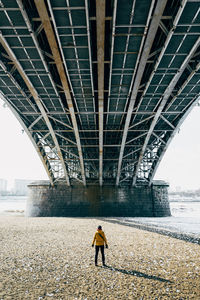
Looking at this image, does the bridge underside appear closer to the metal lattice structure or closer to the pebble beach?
the metal lattice structure

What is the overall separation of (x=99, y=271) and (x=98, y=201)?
63.0 ft

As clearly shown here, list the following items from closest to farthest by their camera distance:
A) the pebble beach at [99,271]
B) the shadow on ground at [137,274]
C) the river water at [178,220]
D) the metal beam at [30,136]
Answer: the pebble beach at [99,271], the shadow on ground at [137,274], the river water at [178,220], the metal beam at [30,136]

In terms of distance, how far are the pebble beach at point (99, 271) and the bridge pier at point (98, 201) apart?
598 inches

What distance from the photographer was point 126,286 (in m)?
5.16

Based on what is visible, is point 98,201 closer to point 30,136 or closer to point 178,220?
point 178,220

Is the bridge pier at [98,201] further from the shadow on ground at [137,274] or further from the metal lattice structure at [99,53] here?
the shadow on ground at [137,274]

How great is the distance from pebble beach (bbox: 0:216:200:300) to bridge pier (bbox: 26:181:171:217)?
598 inches

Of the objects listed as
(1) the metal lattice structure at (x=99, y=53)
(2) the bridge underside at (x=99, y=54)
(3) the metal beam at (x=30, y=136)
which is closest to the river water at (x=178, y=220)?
(2) the bridge underside at (x=99, y=54)

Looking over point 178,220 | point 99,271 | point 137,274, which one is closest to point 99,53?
point 99,271

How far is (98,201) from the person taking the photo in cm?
2522

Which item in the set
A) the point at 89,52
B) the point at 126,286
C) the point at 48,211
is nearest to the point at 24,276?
the point at 126,286

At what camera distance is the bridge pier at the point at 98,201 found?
24953mm

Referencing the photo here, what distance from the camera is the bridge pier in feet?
81.9

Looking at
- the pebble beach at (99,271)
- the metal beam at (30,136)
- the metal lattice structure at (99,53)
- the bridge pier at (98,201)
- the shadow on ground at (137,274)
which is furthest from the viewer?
the bridge pier at (98,201)
